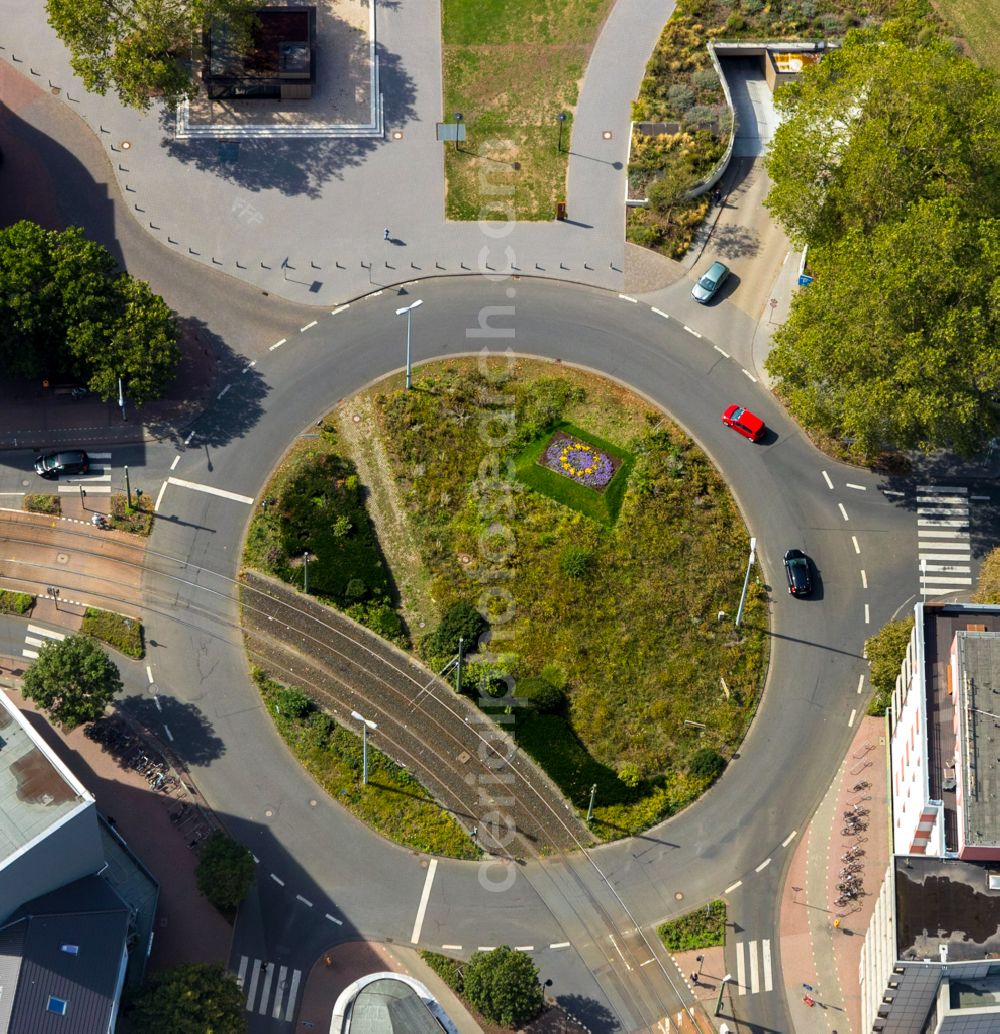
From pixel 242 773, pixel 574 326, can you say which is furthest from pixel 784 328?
pixel 242 773

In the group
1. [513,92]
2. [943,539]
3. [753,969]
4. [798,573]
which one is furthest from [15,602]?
[943,539]

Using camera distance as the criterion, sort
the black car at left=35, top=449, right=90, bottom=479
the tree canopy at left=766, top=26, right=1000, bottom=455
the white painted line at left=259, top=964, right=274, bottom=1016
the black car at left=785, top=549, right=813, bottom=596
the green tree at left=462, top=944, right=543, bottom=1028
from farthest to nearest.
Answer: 1. the black car at left=35, top=449, right=90, bottom=479
2. the black car at left=785, top=549, right=813, bottom=596
3. the tree canopy at left=766, top=26, right=1000, bottom=455
4. the white painted line at left=259, top=964, right=274, bottom=1016
5. the green tree at left=462, top=944, right=543, bottom=1028

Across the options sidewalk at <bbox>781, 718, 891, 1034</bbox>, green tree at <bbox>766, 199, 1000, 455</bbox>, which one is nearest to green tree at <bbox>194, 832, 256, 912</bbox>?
sidewalk at <bbox>781, 718, 891, 1034</bbox>

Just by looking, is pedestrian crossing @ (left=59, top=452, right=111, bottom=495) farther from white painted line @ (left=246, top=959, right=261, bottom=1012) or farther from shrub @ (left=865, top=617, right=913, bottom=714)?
shrub @ (left=865, top=617, right=913, bottom=714)

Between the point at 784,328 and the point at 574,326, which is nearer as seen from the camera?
the point at 784,328

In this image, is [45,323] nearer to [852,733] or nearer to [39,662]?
[39,662]

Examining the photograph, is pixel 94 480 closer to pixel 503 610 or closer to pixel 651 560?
pixel 503 610

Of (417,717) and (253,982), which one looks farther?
(417,717)
